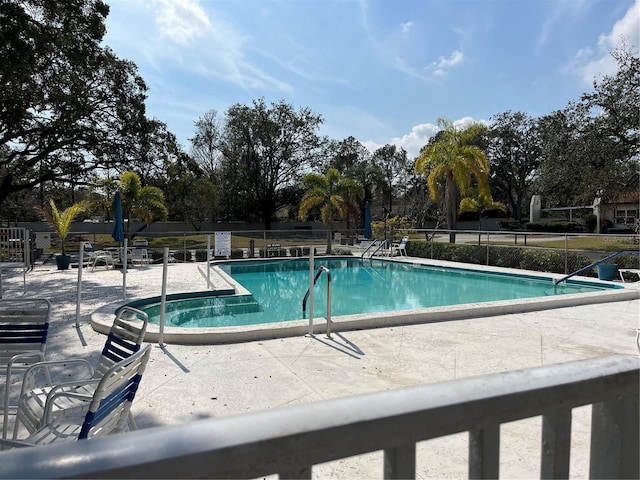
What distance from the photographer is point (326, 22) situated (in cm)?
856

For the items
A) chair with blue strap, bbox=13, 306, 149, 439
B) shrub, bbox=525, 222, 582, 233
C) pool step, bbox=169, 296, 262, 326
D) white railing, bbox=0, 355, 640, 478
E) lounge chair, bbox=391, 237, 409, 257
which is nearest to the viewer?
white railing, bbox=0, 355, 640, 478

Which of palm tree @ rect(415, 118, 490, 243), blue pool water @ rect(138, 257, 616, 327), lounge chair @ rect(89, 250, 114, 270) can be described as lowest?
blue pool water @ rect(138, 257, 616, 327)

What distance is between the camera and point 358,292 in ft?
37.1

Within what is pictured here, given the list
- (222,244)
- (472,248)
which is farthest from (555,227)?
(222,244)

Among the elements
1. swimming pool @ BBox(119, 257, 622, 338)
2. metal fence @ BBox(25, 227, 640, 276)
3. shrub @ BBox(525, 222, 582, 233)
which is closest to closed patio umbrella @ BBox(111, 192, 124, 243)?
metal fence @ BBox(25, 227, 640, 276)

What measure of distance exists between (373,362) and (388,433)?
387cm

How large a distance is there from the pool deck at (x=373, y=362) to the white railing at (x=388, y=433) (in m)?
1.80

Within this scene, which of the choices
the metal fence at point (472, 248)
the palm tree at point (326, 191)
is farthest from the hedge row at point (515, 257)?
the palm tree at point (326, 191)

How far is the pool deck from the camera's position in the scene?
282 centimetres

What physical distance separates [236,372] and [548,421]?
365 centimetres

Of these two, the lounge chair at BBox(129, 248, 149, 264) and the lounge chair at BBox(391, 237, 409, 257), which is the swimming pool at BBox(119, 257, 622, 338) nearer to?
the lounge chair at BBox(391, 237, 409, 257)

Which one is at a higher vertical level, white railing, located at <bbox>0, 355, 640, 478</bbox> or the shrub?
the shrub

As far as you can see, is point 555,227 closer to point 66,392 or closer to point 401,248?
point 401,248

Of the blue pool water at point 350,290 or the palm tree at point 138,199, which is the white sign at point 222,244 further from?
the palm tree at point 138,199
